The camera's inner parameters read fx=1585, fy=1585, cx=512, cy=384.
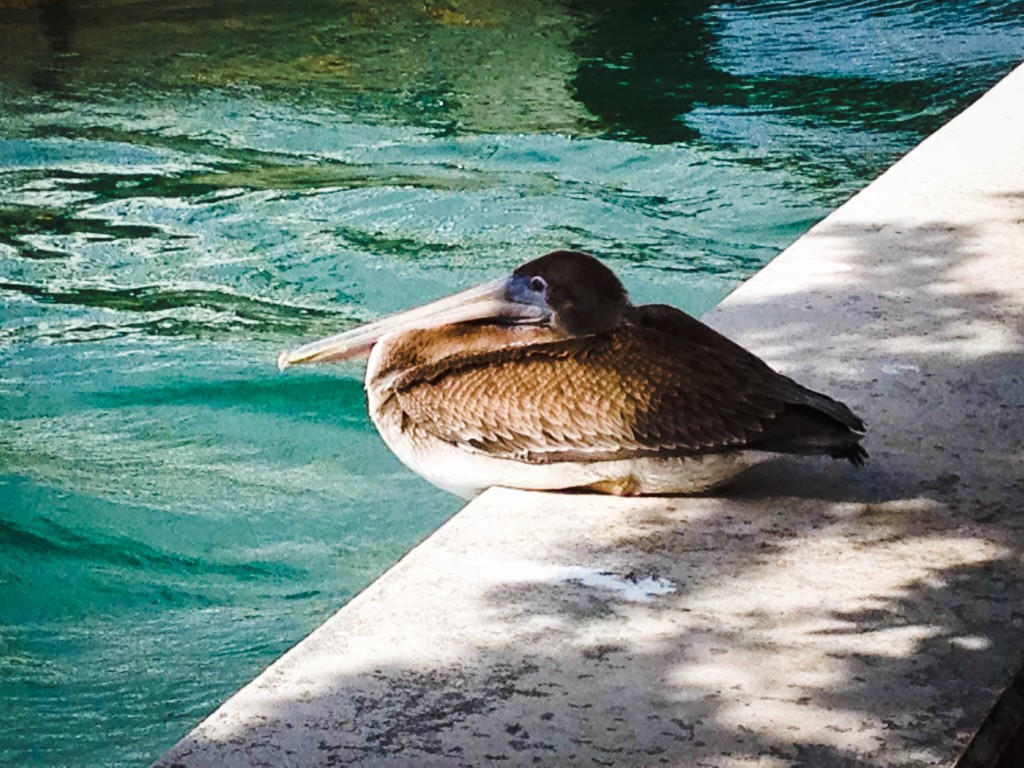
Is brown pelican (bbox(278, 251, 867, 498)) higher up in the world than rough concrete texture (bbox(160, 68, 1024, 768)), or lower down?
higher up

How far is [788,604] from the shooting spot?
10.8 ft

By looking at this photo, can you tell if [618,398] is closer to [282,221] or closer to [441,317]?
[441,317]

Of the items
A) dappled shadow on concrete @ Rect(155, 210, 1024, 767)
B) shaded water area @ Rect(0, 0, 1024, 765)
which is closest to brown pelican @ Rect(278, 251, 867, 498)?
dappled shadow on concrete @ Rect(155, 210, 1024, 767)

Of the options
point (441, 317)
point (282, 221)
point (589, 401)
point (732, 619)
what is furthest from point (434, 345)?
point (282, 221)

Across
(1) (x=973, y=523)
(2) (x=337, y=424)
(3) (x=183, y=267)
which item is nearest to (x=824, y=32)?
(3) (x=183, y=267)

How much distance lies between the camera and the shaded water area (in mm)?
5742

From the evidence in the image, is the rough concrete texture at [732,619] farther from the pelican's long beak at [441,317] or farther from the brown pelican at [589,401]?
the pelican's long beak at [441,317]

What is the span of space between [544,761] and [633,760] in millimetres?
156

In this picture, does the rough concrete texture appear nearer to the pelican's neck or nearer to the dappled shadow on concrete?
the dappled shadow on concrete

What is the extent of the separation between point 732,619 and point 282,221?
6767 mm

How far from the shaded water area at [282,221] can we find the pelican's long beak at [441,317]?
1.19 m

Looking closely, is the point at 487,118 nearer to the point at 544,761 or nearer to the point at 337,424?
the point at 337,424

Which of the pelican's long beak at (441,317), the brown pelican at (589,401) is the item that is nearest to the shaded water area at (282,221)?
the pelican's long beak at (441,317)

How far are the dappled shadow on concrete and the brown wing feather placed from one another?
18cm
